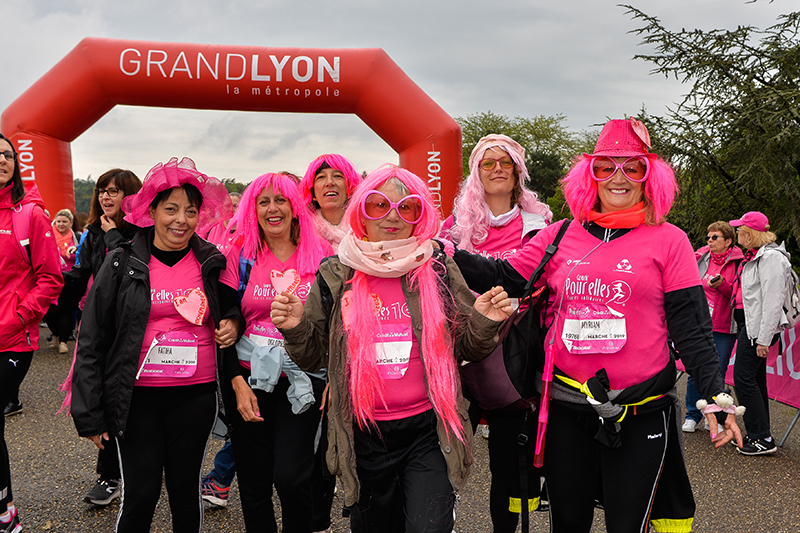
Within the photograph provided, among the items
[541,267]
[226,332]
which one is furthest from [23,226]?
[541,267]

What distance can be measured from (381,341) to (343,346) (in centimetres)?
15

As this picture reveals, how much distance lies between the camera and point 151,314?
2625 millimetres

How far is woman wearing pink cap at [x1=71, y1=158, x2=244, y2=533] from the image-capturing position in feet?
8.35

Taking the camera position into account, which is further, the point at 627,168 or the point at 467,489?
the point at 467,489

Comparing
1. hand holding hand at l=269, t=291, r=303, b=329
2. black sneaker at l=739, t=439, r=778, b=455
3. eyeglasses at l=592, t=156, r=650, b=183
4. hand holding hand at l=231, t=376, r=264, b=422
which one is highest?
eyeglasses at l=592, t=156, r=650, b=183

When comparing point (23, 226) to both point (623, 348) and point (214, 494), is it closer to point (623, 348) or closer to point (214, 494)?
point (214, 494)

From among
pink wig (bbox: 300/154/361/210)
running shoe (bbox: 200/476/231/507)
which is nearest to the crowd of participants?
pink wig (bbox: 300/154/361/210)

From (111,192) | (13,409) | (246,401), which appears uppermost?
(111,192)

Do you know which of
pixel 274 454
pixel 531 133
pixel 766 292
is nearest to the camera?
pixel 274 454

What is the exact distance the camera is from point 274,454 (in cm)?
275

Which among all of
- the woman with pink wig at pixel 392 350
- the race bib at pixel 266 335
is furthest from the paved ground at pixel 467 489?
the woman with pink wig at pixel 392 350

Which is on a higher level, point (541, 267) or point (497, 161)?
point (497, 161)

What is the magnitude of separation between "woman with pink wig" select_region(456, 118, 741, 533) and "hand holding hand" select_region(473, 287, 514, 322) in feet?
1.31

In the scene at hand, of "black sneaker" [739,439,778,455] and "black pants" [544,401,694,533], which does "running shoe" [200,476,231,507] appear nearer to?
"black pants" [544,401,694,533]
